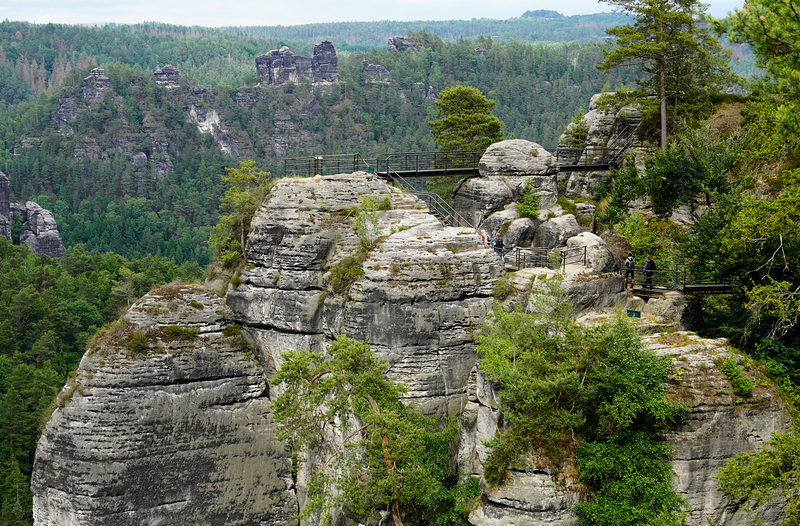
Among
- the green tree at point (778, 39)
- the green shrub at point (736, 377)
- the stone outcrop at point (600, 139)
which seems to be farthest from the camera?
the stone outcrop at point (600, 139)

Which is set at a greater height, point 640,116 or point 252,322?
point 640,116

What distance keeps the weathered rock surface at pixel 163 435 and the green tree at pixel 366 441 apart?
13.6ft

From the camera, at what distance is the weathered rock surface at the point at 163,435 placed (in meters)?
28.6

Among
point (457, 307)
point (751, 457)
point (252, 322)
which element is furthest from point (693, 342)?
point (252, 322)

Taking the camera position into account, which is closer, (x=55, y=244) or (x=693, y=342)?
(x=693, y=342)

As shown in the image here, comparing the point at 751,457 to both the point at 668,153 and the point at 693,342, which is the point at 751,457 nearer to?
the point at 693,342

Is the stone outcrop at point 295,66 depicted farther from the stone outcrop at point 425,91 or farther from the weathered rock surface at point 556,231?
the weathered rock surface at point 556,231

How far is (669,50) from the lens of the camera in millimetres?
38906

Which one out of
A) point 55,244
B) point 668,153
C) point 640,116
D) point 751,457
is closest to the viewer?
point 751,457

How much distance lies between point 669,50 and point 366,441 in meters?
25.0

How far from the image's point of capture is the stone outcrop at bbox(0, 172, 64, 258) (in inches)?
4737

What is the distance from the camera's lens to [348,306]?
28312mm

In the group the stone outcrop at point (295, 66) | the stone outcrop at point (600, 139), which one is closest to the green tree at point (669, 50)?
the stone outcrop at point (600, 139)

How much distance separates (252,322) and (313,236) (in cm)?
412
